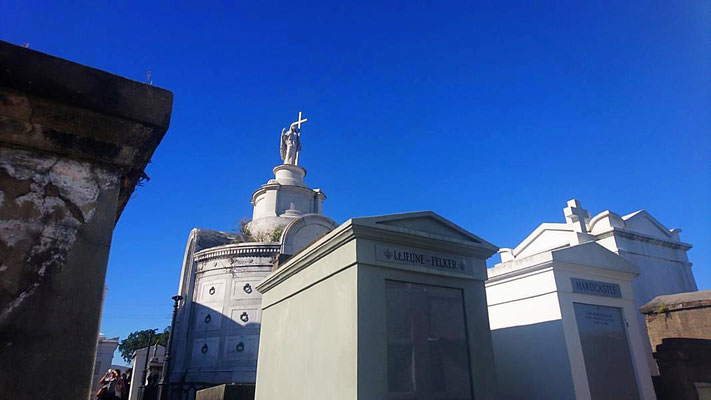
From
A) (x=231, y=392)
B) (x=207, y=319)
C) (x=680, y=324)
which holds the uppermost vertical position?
(x=207, y=319)

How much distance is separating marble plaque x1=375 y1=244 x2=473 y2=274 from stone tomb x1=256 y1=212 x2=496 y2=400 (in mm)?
13

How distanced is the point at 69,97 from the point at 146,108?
11.9 inches

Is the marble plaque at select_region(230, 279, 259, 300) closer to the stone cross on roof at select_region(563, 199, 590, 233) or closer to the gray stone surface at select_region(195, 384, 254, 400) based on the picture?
the gray stone surface at select_region(195, 384, 254, 400)

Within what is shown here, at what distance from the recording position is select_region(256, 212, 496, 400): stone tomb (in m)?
4.91

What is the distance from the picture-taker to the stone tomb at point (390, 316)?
4.91m

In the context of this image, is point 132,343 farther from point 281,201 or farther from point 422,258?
point 422,258

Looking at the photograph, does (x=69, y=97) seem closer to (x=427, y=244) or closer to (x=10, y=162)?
(x=10, y=162)

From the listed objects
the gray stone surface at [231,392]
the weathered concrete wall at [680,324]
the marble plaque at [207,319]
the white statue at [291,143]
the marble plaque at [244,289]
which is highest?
the white statue at [291,143]

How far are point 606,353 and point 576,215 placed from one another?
594 cm

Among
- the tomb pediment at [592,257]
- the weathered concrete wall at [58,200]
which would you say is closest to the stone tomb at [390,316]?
the tomb pediment at [592,257]

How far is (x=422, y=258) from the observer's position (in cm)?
565

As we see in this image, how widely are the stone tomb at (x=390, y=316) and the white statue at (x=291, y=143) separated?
18.5m

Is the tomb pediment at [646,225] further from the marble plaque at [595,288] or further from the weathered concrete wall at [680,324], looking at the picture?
the marble plaque at [595,288]

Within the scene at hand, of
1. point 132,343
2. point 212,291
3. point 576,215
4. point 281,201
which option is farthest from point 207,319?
point 132,343
